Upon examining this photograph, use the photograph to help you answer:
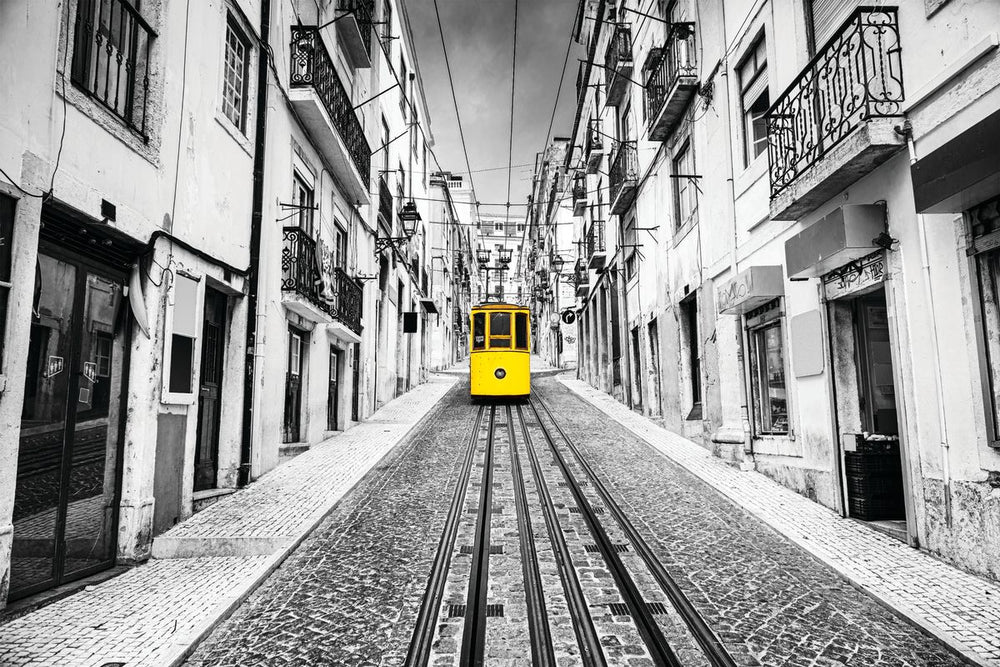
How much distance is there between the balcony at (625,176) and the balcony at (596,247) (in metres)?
1.93

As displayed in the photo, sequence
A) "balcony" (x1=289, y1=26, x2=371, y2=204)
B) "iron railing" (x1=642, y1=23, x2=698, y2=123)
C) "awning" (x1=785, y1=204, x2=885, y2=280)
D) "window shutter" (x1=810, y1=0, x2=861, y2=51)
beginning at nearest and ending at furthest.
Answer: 1. "awning" (x1=785, y1=204, x2=885, y2=280)
2. "window shutter" (x1=810, y1=0, x2=861, y2=51)
3. "balcony" (x1=289, y1=26, x2=371, y2=204)
4. "iron railing" (x1=642, y1=23, x2=698, y2=123)

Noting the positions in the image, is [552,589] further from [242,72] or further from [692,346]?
[692,346]

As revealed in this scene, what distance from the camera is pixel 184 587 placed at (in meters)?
4.25

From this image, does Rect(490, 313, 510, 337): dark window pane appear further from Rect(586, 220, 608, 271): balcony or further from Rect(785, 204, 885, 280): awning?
Rect(785, 204, 885, 280): awning

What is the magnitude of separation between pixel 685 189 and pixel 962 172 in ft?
26.1

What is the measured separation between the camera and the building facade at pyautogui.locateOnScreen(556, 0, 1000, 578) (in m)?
4.24

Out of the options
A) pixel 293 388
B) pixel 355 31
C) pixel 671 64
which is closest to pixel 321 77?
pixel 355 31

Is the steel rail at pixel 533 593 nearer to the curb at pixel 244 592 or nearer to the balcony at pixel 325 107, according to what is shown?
the curb at pixel 244 592

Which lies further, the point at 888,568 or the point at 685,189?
the point at 685,189

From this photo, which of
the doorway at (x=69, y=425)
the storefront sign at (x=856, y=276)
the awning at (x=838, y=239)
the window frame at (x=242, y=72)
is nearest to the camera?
the doorway at (x=69, y=425)

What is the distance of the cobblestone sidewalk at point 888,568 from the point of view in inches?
134

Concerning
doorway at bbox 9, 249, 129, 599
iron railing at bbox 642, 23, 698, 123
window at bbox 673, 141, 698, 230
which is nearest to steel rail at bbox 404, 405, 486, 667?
doorway at bbox 9, 249, 129, 599

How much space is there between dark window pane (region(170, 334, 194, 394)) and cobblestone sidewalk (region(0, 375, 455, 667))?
1.32 meters

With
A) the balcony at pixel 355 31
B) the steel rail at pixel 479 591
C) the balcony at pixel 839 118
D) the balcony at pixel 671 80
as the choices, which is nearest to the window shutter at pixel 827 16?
the balcony at pixel 839 118
